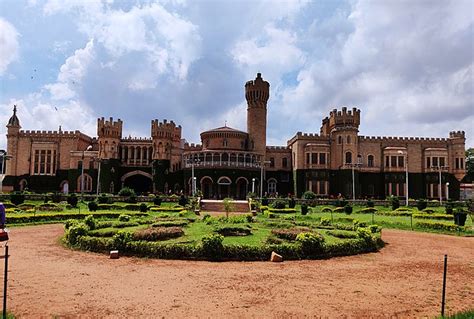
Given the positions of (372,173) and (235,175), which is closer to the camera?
(235,175)

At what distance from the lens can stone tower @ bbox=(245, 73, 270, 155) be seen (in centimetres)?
6106

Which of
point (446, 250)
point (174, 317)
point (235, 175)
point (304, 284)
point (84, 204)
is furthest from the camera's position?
point (235, 175)

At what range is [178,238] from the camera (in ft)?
58.1

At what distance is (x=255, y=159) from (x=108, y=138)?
75.9 feet

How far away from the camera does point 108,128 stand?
60.3m

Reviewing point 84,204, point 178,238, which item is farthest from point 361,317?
point 84,204

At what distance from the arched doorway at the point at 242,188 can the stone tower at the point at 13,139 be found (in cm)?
3447

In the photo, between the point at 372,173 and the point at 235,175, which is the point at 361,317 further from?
the point at 372,173

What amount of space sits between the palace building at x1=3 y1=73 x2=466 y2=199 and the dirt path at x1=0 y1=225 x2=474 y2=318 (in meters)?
42.2

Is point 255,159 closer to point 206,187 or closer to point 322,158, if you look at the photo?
point 206,187

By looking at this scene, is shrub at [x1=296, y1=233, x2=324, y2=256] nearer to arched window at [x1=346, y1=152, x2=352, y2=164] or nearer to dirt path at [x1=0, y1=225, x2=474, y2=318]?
dirt path at [x1=0, y1=225, x2=474, y2=318]

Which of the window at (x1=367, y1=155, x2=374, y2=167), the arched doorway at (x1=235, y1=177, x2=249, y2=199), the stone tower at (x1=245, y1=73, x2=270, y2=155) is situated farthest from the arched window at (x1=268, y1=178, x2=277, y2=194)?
the window at (x1=367, y1=155, x2=374, y2=167)

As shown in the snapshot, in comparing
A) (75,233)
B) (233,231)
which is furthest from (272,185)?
(75,233)

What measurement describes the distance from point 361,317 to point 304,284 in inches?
113
